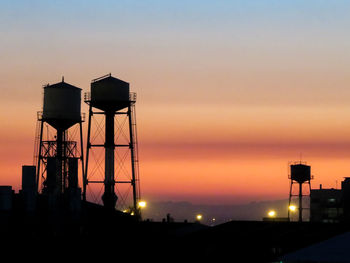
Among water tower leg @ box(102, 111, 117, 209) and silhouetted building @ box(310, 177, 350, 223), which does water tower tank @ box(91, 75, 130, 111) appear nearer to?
water tower leg @ box(102, 111, 117, 209)

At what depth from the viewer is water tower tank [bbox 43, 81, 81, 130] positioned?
111375mm

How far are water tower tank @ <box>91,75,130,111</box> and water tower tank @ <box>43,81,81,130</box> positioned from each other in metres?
2.58

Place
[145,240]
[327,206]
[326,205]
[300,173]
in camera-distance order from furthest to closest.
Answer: [326,205], [327,206], [300,173], [145,240]

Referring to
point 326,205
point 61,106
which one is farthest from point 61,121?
point 326,205

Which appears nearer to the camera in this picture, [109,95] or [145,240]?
[145,240]

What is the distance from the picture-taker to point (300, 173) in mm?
154125

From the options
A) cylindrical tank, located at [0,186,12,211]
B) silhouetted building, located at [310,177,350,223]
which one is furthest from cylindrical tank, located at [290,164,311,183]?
cylindrical tank, located at [0,186,12,211]

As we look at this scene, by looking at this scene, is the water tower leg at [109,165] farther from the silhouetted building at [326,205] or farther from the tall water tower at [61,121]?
the silhouetted building at [326,205]

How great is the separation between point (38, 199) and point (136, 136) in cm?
2924

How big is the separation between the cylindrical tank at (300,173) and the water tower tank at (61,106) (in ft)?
176

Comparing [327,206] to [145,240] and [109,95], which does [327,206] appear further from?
[145,240]

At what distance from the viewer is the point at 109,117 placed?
369 feet

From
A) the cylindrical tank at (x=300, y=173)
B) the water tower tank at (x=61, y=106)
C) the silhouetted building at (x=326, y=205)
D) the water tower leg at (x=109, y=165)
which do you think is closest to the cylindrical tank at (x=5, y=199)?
the water tower tank at (x=61, y=106)

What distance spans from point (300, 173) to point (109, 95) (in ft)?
173
